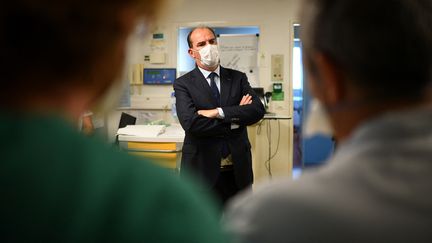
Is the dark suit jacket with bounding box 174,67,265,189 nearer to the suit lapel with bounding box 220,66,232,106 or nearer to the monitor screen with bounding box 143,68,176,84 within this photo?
the suit lapel with bounding box 220,66,232,106

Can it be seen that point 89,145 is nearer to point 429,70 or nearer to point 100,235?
point 100,235

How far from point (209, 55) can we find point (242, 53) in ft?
7.40

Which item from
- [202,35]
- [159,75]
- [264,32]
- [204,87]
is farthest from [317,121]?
[159,75]

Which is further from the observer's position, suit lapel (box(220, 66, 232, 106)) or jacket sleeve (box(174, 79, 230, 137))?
suit lapel (box(220, 66, 232, 106))

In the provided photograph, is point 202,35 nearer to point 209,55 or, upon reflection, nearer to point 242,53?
point 209,55

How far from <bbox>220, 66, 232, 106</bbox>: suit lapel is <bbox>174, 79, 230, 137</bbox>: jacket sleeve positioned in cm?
20

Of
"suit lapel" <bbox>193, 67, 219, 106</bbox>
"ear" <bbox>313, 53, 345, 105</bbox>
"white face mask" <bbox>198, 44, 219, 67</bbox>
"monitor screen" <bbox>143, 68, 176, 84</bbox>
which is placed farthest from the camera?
"monitor screen" <bbox>143, 68, 176, 84</bbox>

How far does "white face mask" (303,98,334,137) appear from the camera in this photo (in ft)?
2.36

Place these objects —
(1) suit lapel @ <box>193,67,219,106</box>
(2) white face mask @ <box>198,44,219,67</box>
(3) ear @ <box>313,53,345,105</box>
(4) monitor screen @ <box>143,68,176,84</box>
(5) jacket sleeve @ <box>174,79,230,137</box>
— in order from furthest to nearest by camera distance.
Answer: (4) monitor screen @ <box>143,68,176,84</box> → (2) white face mask @ <box>198,44,219,67</box> → (1) suit lapel @ <box>193,67,219,106</box> → (5) jacket sleeve @ <box>174,79,230,137</box> → (3) ear @ <box>313,53,345,105</box>

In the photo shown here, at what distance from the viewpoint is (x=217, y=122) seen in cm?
246

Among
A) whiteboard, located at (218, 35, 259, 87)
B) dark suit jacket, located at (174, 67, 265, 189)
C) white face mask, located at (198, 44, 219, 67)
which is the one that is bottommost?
dark suit jacket, located at (174, 67, 265, 189)

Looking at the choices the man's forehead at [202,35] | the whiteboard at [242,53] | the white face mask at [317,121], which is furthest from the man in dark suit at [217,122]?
the whiteboard at [242,53]

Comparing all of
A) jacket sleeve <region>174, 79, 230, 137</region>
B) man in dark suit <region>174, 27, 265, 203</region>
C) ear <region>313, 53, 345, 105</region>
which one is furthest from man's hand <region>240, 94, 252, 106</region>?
ear <region>313, 53, 345, 105</region>

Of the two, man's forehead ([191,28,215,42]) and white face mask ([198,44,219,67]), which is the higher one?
man's forehead ([191,28,215,42])
